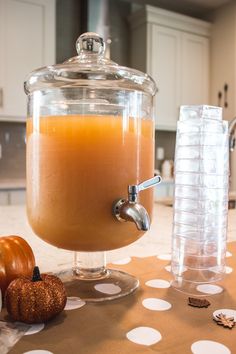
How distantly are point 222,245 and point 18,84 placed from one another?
9.14ft

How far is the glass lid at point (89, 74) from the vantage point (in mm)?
585

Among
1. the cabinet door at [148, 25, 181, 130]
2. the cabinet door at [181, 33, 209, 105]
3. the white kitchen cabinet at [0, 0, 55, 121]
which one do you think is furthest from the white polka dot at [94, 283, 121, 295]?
the cabinet door at [181, 33, 209, 105]

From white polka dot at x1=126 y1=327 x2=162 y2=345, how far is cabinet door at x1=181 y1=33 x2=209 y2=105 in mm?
3688

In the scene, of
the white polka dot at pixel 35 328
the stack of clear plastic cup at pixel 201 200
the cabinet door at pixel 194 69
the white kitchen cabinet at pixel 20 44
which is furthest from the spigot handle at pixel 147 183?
the cabinet door at pixel 194 69

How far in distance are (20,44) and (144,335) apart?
3.05 meters

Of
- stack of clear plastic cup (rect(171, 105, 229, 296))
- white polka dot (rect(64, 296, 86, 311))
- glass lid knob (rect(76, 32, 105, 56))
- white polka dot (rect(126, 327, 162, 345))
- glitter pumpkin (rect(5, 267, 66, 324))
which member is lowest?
white polka dot (rect(64, 296, 86, 311))

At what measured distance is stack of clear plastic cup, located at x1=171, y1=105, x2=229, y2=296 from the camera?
65 cm

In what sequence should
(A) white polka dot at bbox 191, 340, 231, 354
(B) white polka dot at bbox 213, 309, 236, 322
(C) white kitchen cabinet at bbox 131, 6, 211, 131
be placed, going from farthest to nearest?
(C) white kitchen cabinet at bbox 131, 6, 211, 131 → (B) white polka dot at bbox 213, 309, 236, 322 → (A) white polka dot at bbox 191, 340, 231, 354

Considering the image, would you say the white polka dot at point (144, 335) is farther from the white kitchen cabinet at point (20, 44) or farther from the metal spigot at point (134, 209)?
the white kitchen cabinet at point (20, 44)

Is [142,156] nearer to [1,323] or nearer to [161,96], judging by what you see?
[1,323]

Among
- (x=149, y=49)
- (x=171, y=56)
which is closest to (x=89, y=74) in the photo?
(x=149, y=49)

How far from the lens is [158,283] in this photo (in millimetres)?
631

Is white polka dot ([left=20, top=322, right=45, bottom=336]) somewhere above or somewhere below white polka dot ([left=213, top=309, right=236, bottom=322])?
below

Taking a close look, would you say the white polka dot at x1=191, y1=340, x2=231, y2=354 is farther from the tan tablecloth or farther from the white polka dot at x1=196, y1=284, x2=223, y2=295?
the white polka dot at x1=196, y1=284, x2=223, y2=295
